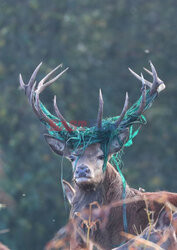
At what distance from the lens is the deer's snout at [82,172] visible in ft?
20.2

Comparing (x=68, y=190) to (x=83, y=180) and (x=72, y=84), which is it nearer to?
(x=83, y=180)

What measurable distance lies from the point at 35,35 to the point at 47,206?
419 cm

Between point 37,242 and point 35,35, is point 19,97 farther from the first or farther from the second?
point 37,242

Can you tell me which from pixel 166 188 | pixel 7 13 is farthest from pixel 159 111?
pixel 7 13

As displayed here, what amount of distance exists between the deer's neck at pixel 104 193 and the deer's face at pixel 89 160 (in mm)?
93

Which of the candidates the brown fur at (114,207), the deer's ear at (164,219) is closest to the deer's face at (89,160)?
the brown fur at (114,207)

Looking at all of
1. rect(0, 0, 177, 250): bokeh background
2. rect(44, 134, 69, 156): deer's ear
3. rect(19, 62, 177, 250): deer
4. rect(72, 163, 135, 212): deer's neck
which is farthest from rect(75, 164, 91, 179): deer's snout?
rect(0, 0, 177, 250): bokeh background

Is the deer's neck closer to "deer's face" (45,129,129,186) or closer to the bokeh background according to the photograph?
"deer's face" (45,129,129,186)

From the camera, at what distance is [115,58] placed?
16.6 meters

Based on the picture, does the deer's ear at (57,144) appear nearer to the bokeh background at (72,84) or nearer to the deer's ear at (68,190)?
the deer's ear at (68,190)

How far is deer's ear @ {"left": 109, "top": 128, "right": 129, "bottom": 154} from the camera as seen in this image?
6.56m

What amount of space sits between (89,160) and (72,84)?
9482mm

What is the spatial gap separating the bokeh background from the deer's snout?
7.52 metres

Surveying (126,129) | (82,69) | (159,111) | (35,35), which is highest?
(35,35)
